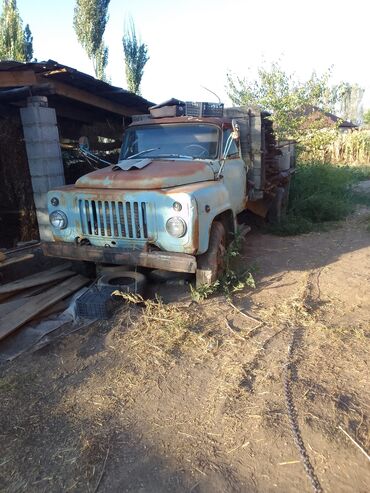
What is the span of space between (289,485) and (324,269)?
4.04 meters

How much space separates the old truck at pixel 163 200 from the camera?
434 cm

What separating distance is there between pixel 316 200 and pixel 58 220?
6698 millimetres

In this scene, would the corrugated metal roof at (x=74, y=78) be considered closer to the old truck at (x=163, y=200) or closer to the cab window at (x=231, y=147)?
the old truck at (x=163, y=200)

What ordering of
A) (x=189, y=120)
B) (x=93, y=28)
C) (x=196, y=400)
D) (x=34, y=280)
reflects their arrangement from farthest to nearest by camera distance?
(x=93, y=28) → (x=189, y=120) → (x=34, y=280) → (x=196, y=400)

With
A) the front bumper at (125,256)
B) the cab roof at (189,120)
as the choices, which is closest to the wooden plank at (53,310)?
the front bumper at (125,256)

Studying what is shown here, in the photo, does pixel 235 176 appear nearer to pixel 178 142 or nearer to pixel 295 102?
pixel 178 142

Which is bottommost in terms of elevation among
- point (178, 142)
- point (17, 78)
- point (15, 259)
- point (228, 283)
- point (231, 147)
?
point (228, 283)

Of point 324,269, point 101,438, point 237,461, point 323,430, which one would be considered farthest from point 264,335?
point 324,269

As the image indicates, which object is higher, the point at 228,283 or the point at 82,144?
the point at 82,144

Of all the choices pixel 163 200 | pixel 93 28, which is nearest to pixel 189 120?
pixel 163 200

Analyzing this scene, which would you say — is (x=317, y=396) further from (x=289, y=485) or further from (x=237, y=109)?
(x=237, y=109)

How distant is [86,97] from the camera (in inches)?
277

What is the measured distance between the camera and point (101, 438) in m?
2.66

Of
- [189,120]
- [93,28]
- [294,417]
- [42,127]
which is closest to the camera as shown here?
[294,417]
